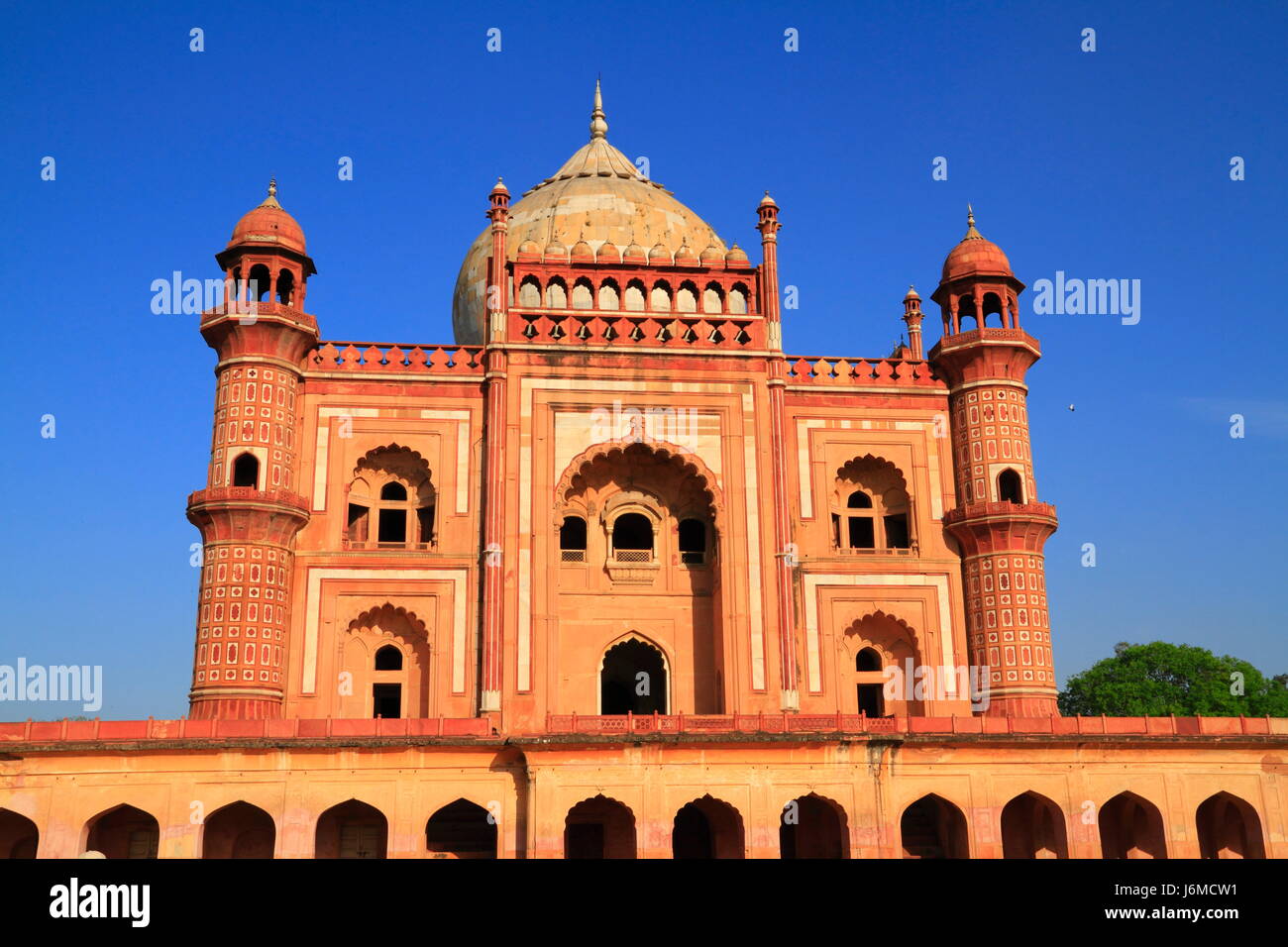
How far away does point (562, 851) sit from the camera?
23547mm

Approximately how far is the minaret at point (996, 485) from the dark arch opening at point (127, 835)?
18164 mm

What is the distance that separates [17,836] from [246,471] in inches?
348

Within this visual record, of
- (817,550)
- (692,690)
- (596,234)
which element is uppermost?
(596,234)

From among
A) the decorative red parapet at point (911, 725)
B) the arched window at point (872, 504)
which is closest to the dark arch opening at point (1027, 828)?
the decorative red parapet at point (911, 725)

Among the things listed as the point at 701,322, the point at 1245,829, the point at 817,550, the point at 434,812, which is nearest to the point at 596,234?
the point at 701,322

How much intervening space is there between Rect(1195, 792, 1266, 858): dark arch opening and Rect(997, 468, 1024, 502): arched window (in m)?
7.87

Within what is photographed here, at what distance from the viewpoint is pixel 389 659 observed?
2872cm

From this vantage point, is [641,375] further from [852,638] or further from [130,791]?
[130,791]

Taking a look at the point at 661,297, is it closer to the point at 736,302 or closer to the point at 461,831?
the point at 736,302

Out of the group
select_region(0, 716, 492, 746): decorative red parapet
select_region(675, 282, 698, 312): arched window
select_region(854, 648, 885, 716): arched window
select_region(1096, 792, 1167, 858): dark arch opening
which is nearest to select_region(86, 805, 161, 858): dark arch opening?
select_region(0, 716, 492, 746): decorative red parapet

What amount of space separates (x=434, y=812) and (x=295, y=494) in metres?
7.90

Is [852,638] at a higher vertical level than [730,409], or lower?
lower

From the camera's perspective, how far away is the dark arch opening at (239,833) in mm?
24516

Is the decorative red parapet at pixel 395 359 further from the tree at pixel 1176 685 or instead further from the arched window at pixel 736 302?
the tree at pixel 1176 685
